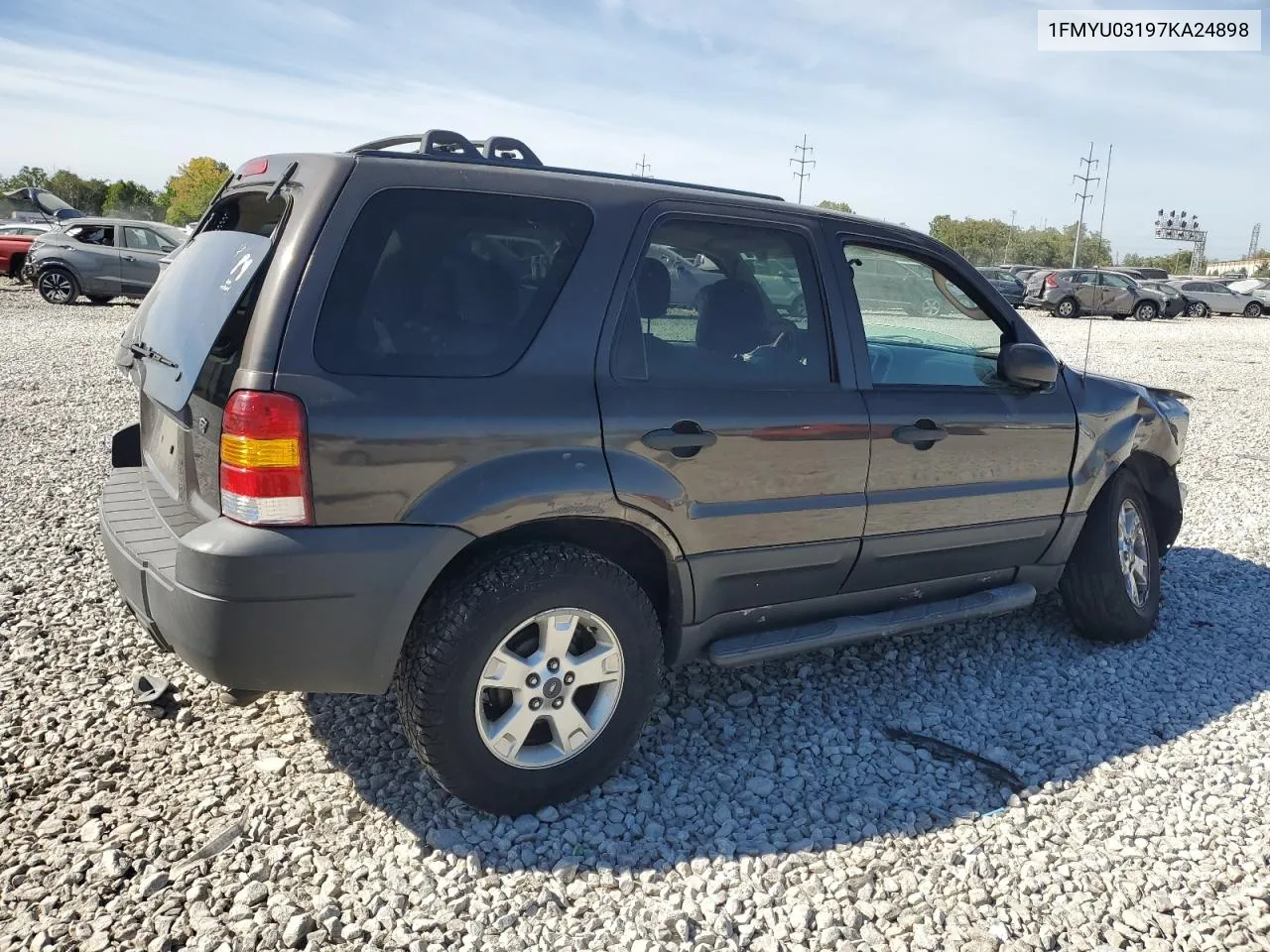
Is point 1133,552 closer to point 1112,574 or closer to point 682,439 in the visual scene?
point 1112,574

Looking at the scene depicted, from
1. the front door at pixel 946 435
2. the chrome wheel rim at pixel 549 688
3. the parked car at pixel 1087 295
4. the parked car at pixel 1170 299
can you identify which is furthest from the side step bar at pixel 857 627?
the parked car at pixel 1170 299

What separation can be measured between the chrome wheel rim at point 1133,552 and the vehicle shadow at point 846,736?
26 centimetres

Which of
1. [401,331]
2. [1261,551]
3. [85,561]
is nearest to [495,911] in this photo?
[401,331]

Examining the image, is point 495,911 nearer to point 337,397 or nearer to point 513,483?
point 513,483

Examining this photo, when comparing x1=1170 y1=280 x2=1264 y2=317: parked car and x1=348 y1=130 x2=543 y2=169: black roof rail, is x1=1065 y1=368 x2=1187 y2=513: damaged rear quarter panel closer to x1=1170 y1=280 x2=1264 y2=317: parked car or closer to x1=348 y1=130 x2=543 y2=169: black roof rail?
x1=348 y1=130 x2=543 y2=169: black roof rail

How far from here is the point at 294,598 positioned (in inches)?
97.7

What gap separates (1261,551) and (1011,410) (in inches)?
124

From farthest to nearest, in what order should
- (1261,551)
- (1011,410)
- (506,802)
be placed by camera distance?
(1261,551) < (1011,410) < (506,802)

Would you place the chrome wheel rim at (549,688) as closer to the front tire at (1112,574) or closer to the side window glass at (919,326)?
the side window glass at (919,326)

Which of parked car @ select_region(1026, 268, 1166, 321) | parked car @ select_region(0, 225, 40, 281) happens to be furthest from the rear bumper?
parked car @ select_region(1026, 268, 1166, 321)

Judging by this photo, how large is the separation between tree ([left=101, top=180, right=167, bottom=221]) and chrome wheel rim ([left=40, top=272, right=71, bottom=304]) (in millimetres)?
70091

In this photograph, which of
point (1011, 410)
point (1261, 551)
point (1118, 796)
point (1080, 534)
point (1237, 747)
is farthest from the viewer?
point (1261, 551)

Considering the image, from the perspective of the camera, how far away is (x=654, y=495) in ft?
9.62

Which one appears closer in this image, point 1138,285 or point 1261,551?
point 1261,551
